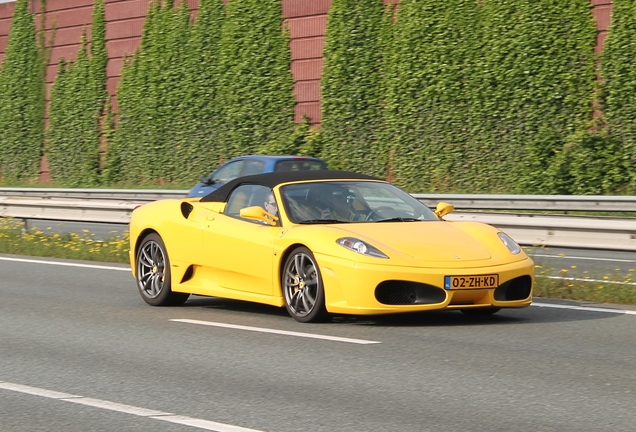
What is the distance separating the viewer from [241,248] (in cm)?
1009

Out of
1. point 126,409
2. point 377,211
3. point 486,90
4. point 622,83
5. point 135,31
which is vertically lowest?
point 126,409

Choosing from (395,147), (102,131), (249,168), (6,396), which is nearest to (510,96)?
(395,147)

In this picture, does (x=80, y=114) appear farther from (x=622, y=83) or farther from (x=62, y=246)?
(x=62, y=246)

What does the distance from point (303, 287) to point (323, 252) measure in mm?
404

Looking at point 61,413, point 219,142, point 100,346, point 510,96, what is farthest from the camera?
point 219,142

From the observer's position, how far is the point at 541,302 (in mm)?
10867

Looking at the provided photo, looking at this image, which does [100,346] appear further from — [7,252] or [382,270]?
[7,252]

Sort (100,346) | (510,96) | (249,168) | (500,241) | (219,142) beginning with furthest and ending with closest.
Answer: (219,142)
(510,96)
(249,168)
(500,241)
(100,346)

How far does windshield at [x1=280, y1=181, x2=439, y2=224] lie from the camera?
9.94 metres

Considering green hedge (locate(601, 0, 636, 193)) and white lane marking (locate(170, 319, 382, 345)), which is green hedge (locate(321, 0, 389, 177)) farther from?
white lane marking (locate(170, 319, 382, 345))

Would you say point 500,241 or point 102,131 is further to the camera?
point 102,131

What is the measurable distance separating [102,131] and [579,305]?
28.3 meters

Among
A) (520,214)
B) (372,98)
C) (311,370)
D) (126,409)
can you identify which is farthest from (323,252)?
(372,98)

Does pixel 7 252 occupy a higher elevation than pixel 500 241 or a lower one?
lower
